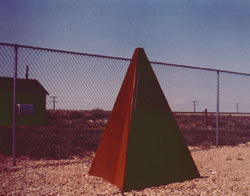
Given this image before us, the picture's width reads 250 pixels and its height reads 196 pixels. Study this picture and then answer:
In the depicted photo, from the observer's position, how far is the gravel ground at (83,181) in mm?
3795

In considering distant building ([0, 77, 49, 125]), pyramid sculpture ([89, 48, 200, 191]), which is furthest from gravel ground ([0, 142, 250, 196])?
distant building ([0, 77, 49, 125])

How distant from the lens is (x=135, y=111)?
4.24 m

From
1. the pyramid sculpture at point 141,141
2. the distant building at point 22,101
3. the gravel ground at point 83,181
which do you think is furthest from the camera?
the distant building at point 22,101

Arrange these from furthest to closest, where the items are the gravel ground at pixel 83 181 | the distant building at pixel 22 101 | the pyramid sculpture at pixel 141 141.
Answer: the distant building at pixel 22 101 < the pyramid sculpture at pixel 141 141 < the gravel ground at pixel 83 181

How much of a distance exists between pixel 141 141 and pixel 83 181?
1.06 meters

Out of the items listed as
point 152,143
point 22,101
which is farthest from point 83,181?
point 22,101

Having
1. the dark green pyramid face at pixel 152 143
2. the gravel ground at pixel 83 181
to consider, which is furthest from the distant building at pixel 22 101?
the dark green pyramid face at pixel 152 143

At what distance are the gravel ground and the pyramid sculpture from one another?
168 millimetres

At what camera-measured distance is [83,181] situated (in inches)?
169

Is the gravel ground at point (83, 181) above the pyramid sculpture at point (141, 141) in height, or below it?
below

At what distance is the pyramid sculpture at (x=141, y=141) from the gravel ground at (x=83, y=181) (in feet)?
0.55

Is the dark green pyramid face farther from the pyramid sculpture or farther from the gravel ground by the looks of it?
the gravel ground

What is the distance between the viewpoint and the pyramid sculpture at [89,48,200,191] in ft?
13.1

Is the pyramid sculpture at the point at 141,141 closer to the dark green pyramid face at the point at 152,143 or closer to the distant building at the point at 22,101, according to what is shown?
the dark green pyramid face at the point at 152,143
